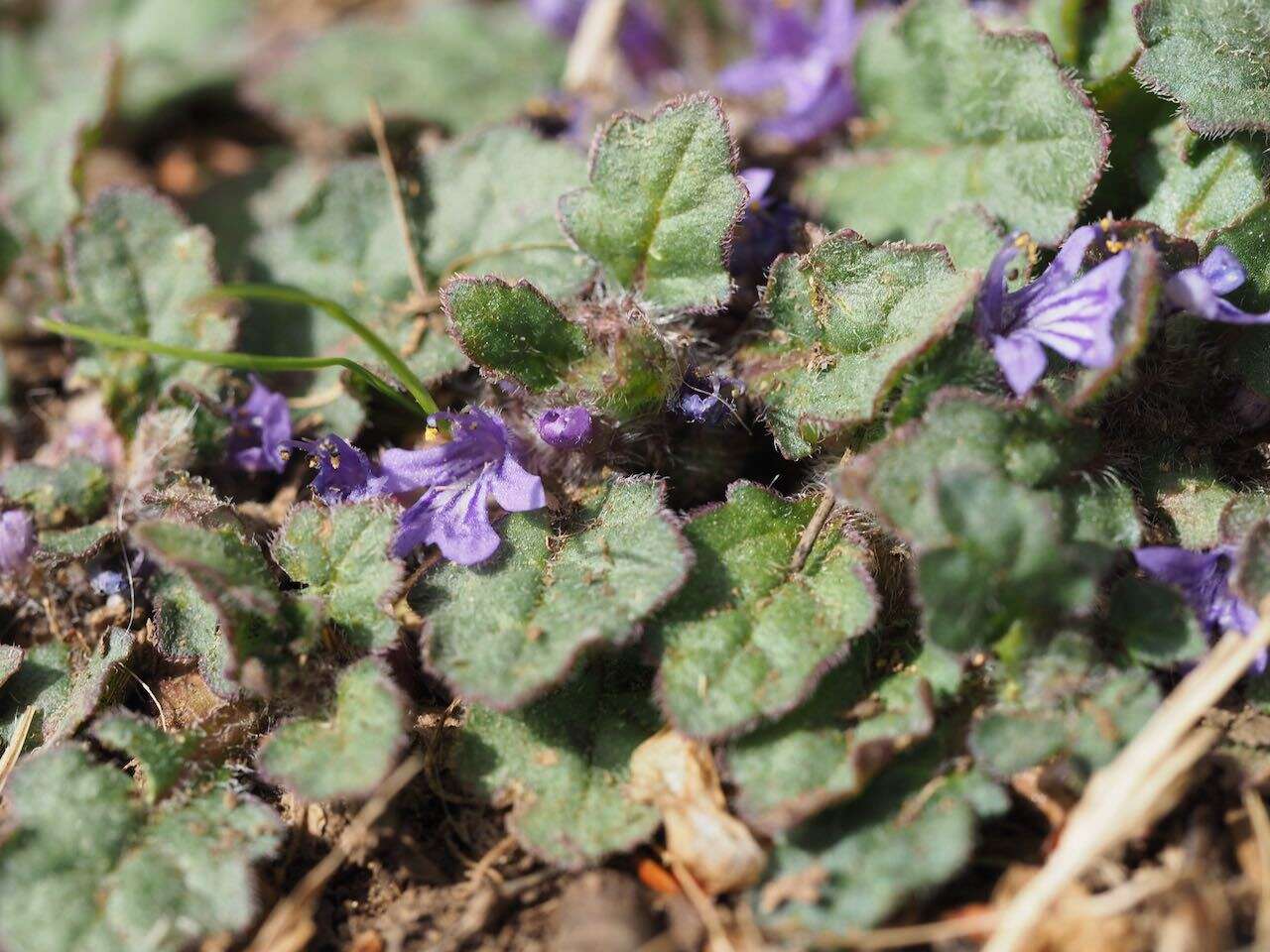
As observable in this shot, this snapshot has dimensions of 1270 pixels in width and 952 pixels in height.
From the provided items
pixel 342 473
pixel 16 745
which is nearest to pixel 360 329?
pixel 342 473

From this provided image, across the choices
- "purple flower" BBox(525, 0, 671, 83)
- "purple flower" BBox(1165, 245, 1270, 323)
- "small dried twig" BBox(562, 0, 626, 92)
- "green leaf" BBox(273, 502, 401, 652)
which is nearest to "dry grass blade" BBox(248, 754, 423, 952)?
"green leaf" BBox(273, 502, 401, 652)

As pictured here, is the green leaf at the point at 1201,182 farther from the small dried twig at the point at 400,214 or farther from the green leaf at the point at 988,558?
the small dried twig at the point at 400,214

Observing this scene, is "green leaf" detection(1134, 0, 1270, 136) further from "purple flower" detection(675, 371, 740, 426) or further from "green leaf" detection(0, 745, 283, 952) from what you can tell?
"green leaf" detection(0, 745, 283, 952)

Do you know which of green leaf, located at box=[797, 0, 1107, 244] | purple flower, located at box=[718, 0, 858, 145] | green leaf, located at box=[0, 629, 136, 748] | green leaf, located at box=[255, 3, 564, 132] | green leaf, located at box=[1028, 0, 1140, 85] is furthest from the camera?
green leaf, located at box=[255, 3, 564, 132]

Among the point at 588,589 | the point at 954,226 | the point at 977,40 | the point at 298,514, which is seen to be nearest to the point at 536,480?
the point at 588,589

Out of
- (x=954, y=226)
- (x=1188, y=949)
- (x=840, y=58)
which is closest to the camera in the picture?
(x=1188, y=949)

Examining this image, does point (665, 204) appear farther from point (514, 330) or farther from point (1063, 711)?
point (1063, 711)

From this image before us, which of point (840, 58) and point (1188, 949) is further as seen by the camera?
point (840, 58)

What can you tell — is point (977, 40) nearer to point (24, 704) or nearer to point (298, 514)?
point (298, 514)

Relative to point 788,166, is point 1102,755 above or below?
below
